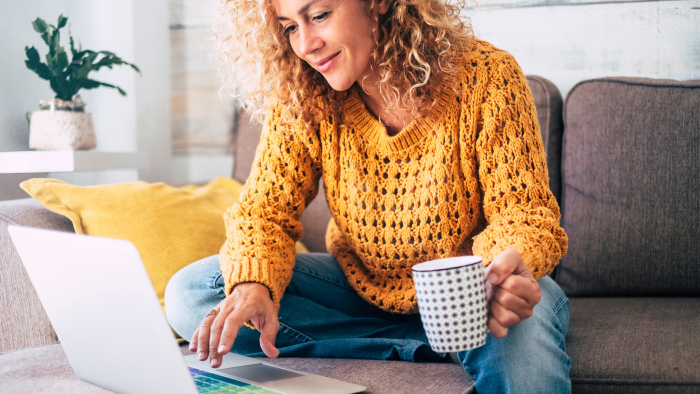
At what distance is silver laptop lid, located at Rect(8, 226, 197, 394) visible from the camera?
25.7 inches

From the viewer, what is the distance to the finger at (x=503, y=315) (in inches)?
28.6

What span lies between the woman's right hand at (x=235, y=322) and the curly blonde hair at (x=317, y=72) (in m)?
0.37

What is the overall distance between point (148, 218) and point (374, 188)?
1.73 ft

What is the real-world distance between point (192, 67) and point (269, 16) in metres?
1.06

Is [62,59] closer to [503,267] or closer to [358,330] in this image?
[358,330]

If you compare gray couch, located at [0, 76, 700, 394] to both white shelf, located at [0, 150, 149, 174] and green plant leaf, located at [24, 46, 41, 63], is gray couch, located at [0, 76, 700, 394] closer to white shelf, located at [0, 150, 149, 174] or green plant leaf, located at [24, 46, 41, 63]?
white shelf, located at [0, 150, 149, 174]

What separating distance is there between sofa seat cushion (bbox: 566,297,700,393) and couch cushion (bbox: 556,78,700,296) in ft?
0.41

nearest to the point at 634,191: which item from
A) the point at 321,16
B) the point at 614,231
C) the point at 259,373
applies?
the point at 614,231

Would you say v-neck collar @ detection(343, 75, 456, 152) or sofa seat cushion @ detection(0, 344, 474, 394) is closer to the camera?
sofa seat cushion @ detection(0, 344, 474, 394)

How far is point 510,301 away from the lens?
0.73m

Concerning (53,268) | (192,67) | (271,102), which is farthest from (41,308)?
(192,67)

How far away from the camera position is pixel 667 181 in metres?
1.29

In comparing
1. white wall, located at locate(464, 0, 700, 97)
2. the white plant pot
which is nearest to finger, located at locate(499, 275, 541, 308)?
white wall, located at locate(464, 0, 700, 97)

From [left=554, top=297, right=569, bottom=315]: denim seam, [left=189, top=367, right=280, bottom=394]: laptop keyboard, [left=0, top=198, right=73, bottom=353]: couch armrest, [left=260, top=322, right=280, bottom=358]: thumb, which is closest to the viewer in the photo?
[left=189, top=367, right=280, bottom=394]: laptop keyboard
